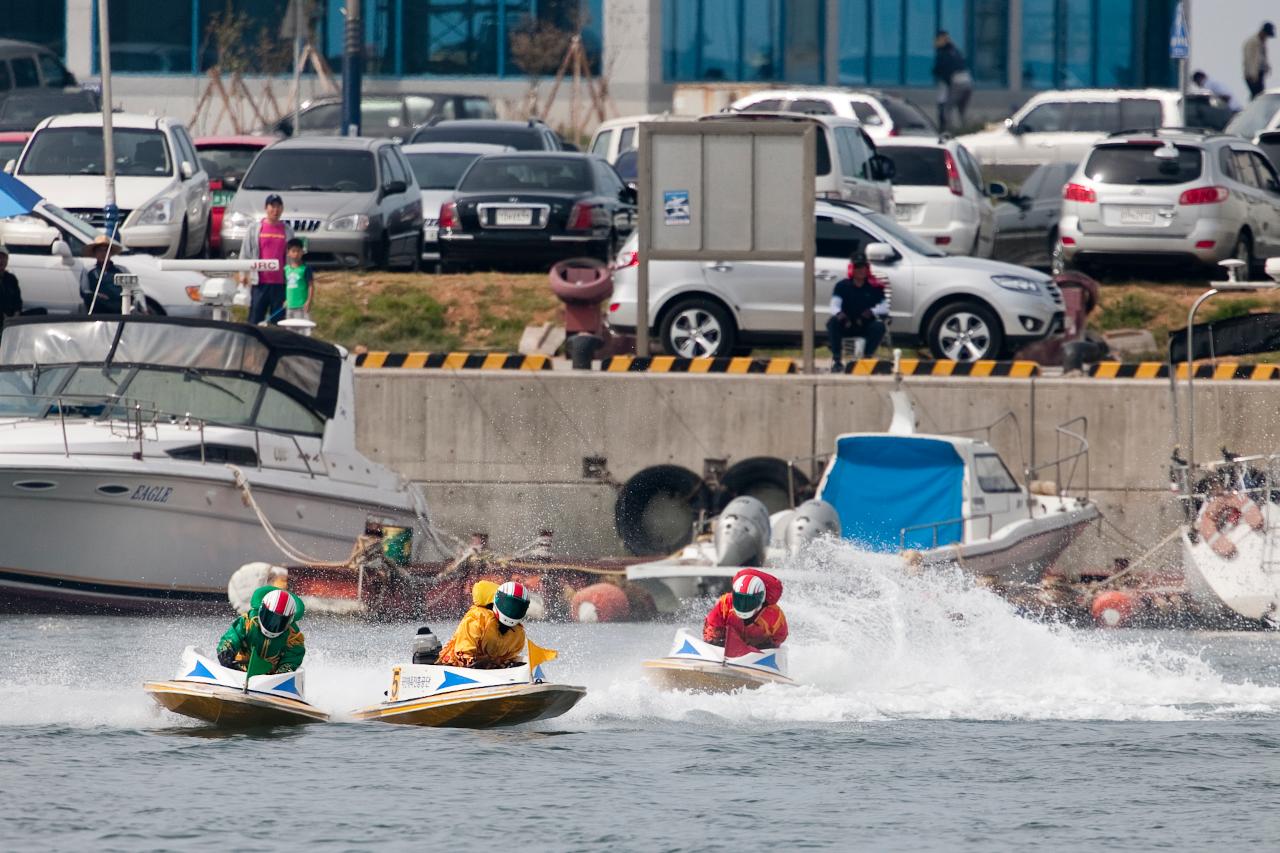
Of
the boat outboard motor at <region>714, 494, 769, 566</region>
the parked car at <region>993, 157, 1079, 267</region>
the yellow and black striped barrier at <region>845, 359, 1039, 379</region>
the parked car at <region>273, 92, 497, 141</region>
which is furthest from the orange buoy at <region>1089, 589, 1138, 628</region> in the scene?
the parked car at <region>273, 92, 497, 141</region>

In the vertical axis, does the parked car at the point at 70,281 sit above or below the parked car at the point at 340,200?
below

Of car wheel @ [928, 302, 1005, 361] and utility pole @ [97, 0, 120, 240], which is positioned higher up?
utility pole @ [97, 0, 120, 240]

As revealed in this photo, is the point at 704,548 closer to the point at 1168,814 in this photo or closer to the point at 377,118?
the point at 1168,814

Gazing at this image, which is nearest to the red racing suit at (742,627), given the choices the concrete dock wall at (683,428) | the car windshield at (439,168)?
the concrete dock wall at (683,428)

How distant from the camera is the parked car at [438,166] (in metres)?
30.5

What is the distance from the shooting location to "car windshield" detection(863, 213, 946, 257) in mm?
25406

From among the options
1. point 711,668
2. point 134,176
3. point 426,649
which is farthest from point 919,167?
point 426,649

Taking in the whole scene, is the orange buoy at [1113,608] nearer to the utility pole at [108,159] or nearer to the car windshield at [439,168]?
the utility pole at [108,159]

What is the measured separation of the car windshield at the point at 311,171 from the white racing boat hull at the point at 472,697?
42.4ft

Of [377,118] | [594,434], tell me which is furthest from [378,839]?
[377,118]

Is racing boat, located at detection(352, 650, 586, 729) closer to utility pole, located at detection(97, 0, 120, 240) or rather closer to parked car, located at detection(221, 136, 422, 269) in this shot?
utility pole, located at detection(97, 0, 120, 240)

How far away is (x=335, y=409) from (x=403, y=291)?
5443 millimetres

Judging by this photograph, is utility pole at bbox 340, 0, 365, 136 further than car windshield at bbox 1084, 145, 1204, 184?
Yes

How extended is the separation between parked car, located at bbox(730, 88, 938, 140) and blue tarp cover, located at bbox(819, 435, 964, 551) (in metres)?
12.6
